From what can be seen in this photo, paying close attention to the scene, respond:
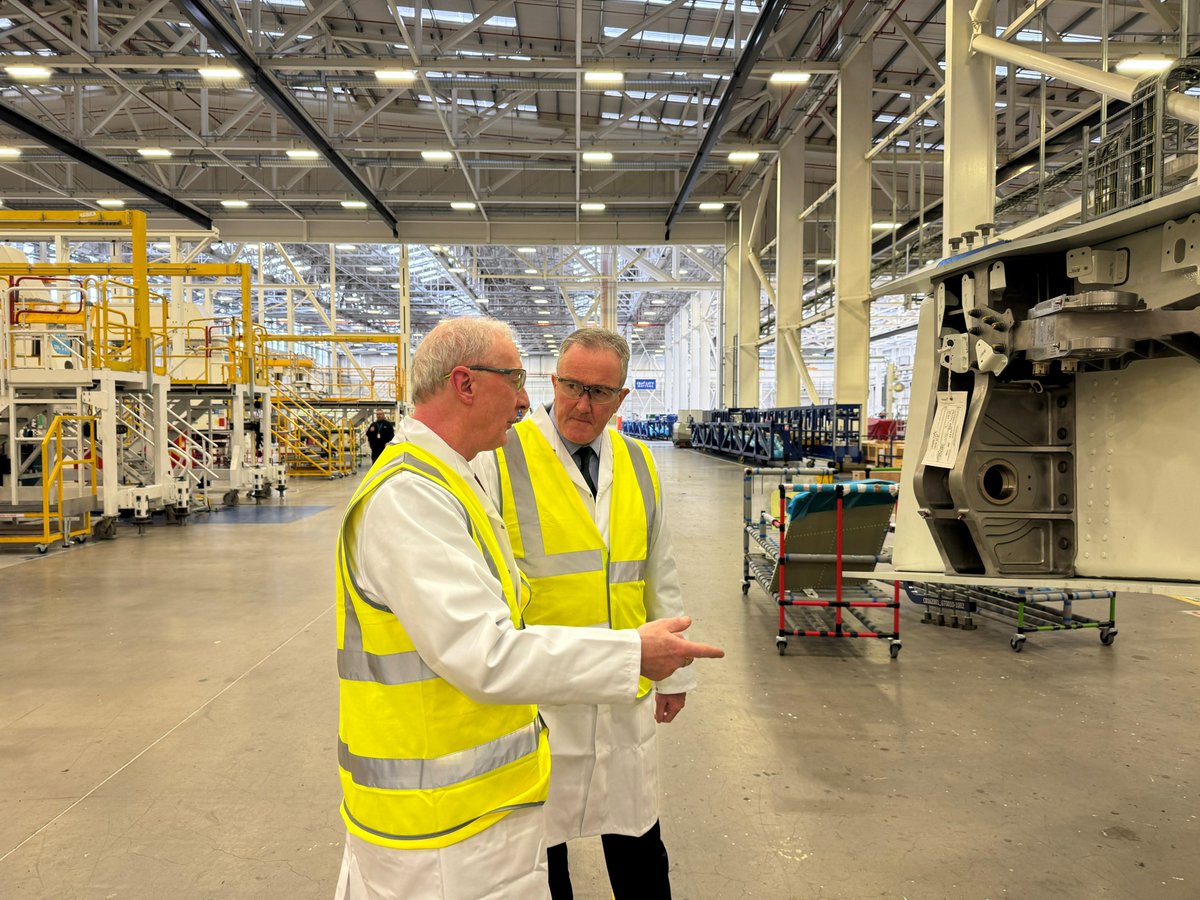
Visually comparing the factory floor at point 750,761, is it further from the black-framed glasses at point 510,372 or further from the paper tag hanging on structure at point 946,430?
the black-framed glasses at point 510,372

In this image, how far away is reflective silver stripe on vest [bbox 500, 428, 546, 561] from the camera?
1989 millimetres

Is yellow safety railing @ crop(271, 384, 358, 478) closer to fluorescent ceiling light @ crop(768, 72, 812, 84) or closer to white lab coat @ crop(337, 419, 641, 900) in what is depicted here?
fluorescent ceiling light @ crop(768, 72, 812, 84)

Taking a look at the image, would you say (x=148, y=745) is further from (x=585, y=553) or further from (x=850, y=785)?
(x=850, y=785)

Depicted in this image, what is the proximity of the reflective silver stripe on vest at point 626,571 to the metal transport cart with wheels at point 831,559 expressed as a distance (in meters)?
3.37

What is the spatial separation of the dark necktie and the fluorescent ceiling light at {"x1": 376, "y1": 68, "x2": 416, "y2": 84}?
13.2m

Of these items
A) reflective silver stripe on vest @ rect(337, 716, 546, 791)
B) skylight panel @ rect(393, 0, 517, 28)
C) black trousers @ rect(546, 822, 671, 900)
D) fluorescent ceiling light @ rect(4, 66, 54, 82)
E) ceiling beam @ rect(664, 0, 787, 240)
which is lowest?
black trousers @ rect(546, 822, 671, 900)

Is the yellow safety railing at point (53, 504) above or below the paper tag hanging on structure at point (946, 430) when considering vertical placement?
below

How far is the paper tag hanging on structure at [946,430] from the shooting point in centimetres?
287

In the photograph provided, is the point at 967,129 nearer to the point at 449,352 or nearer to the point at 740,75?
the point at 740,75

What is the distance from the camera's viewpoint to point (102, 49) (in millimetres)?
12734

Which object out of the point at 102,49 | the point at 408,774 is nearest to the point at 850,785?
the point at 408,774

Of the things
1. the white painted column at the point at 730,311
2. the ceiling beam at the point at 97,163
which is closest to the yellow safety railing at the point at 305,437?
the ceiling beam at the point at 97,163

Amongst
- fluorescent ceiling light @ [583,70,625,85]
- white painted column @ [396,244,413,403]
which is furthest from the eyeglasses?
white painted column @ [396,244,413,403]

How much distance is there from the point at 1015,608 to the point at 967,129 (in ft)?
19.8
